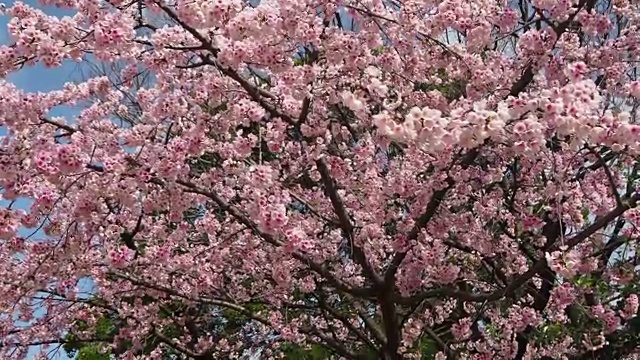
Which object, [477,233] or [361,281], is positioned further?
[361,281]

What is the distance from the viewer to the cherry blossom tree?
4.27 meters

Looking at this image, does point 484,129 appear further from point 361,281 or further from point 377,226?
point 361,281

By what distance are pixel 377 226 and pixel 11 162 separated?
2825mm

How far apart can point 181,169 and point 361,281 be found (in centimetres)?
276

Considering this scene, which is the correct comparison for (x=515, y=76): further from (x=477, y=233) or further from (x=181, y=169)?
(x=181, y=169)

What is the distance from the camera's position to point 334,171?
5.49 m

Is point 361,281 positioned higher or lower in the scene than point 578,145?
higher

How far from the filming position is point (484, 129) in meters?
3.28

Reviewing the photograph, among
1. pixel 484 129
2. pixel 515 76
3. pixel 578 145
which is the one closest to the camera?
pixel 484 129

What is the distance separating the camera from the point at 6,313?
6.32 metres

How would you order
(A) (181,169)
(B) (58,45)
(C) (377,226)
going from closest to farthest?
1. (B) (58,45)
2. (A) (181,169)
3. (C) (377,226)

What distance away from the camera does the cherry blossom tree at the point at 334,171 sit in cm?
427

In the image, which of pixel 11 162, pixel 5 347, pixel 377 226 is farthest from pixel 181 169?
pixel 5 347

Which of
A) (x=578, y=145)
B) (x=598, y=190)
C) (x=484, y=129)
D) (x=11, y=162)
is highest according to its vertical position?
(x=598, y=190)
